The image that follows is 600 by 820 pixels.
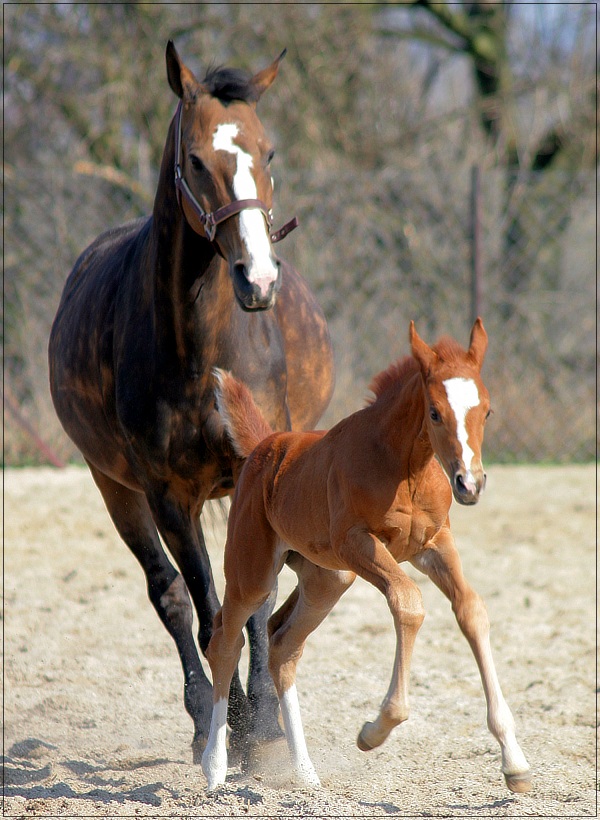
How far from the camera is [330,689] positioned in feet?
13.9

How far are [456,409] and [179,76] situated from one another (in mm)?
1576

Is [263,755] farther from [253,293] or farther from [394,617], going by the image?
[253,293]

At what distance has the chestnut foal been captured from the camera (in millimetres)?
2391

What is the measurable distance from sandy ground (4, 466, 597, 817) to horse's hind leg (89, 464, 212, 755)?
27cm

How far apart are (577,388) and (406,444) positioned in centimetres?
717

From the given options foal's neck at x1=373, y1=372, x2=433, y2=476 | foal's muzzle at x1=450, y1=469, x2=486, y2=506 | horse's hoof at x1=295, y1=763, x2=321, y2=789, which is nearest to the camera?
foal's muzzle at x1=450, y1=469, x2=486, y2=506

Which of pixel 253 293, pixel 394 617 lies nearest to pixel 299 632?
pixel 394 617

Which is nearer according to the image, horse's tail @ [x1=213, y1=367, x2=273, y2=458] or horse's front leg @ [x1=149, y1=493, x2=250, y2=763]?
horse's tail @ [x1=213, y1=367, x2=273, y2=458]

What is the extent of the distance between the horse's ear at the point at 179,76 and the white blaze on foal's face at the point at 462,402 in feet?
4.79

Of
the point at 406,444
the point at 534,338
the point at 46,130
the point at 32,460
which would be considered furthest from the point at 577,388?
the point at 406,444

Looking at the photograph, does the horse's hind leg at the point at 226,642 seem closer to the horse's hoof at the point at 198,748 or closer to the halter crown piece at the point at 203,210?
the horse's hoof at the point at 198,748

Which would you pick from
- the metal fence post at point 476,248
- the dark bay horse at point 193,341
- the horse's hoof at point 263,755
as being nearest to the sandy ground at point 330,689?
the horse's hoof at point 263,755

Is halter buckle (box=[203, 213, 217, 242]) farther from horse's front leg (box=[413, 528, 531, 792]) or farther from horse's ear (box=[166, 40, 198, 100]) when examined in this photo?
horse's front leg (box=[413, 528, 531, 792])

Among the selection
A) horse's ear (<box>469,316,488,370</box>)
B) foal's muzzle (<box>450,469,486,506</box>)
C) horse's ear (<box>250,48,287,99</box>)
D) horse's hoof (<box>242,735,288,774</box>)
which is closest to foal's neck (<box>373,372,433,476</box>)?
horse's ear (<box>469,316,488,370</box>)
